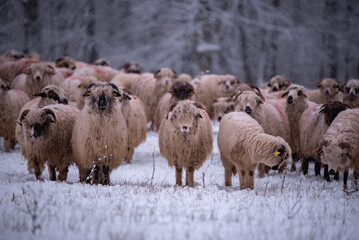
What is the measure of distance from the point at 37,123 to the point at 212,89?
8.66m

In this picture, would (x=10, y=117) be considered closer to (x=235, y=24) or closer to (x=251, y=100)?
(x=251, y=100)

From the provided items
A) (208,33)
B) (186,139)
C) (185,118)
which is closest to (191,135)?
(186,139)

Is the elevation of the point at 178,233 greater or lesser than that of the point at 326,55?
lesser

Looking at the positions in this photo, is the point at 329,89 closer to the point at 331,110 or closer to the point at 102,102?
the point at 331,110

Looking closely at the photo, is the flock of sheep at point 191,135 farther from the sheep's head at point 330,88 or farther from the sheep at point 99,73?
the sheep at point 99,73

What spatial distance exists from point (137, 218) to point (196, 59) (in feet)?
66.9

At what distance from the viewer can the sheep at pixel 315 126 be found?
24.7ft

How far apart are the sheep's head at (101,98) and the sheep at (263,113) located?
306cm

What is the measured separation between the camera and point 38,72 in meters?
10.9

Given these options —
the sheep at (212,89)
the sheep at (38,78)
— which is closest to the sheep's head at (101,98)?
the sheep at (38,78)

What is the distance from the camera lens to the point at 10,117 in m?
9.86

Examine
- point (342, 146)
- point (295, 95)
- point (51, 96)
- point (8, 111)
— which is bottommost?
point (342, 146)

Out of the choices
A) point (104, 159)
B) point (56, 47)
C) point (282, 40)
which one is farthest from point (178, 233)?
point (56, 47)

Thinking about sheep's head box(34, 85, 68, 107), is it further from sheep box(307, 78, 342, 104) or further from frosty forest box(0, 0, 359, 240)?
sheep box(307, 78, 342, 104)
